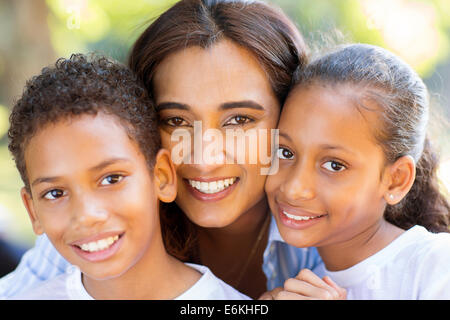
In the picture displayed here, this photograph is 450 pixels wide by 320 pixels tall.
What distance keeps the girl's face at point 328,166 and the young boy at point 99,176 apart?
16.6 inches

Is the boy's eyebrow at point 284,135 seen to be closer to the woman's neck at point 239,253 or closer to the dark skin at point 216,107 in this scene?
the dark skin at point 216,107

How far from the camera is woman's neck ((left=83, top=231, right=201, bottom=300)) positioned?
1741 millimetres

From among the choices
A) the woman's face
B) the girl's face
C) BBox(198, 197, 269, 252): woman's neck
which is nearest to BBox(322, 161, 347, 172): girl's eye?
the girl's face

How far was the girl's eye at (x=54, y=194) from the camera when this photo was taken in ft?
5.10

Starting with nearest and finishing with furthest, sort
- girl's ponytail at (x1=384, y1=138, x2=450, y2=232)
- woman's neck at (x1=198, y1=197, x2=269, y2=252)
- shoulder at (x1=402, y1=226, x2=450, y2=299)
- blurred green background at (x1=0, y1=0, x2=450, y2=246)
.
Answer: shoulder at (x1=402, y1=226, x2=450, y2=299) < girl's ponytail at (x1=384, y1=138, x2=450, y2=232) < woman's neck at (x1=198, y1=197, x2=269, y2=252) < blurred green background at (x1=0, y1=0, x2=450, y2=246)

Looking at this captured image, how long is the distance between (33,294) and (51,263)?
0.39 meters

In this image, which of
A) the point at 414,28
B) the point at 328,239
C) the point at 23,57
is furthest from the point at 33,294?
the point at 414,28

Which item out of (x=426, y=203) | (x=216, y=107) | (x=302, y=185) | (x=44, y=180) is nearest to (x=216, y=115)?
(x=216, y=107)

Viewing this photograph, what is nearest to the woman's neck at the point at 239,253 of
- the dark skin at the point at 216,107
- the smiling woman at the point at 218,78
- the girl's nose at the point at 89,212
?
the smiling woman at the point at 218,78

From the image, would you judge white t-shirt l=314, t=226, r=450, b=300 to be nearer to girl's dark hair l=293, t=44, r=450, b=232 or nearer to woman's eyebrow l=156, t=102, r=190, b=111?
girl's dark hair l=293, t=44, r=450, b=232

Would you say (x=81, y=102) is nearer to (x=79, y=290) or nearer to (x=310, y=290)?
(x=79, y=290)

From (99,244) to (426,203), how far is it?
138 cm

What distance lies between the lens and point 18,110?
5.41 feet
